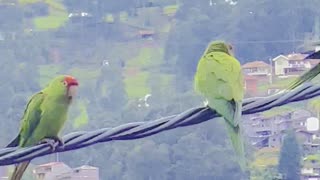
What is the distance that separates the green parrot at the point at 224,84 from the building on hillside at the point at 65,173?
35cm

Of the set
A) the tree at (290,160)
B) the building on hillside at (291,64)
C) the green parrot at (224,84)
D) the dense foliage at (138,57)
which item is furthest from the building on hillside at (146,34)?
the tree at (290,160)

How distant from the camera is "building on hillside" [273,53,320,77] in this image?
235cm

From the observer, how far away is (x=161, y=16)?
2.46 m

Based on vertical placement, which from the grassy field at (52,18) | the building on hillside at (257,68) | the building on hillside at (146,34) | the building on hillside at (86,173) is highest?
the grassy field at (52,18)

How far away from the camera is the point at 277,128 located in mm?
2400

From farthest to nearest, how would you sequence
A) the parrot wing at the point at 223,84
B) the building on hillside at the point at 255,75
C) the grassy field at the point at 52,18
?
1. the grassy field at the point at 52,18
2. the building on hillside at the point at 255,75
3. the parrot wing at the point at 223,84

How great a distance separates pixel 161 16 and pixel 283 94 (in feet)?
1.37

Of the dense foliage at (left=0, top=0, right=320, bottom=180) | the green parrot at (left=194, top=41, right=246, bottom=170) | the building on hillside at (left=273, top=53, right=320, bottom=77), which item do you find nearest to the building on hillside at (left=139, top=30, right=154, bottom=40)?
the dense foliage at (left=0, top=0, right=320, bottom=180)

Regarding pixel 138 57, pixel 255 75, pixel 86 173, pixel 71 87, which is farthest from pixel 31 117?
pixel 255 75

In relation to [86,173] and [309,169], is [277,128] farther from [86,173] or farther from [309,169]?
[86,173]

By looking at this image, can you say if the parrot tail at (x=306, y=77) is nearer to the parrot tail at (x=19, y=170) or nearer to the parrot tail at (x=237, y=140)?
the parrot tail at (x=237, y=140)

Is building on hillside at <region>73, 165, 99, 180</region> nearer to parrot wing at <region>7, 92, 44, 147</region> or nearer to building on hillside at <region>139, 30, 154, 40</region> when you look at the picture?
parrot wing at <region>7, 92, 44, 147</region>

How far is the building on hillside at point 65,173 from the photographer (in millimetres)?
2365

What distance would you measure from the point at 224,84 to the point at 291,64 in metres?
0.25
